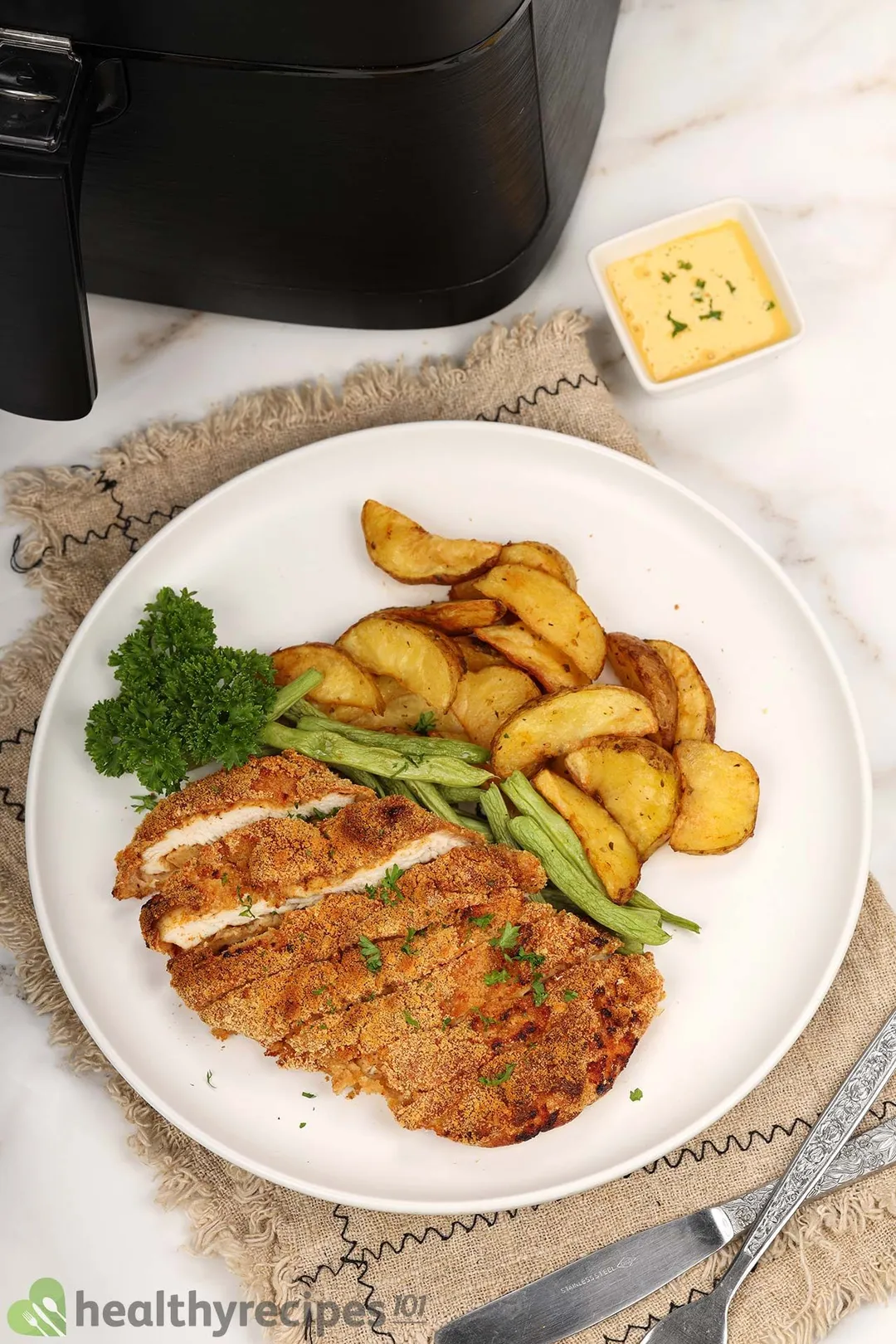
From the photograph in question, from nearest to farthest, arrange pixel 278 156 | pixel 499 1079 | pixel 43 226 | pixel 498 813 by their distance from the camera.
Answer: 1. pixel 43 226
2. pixel 278 156
3. pixel 499 1079
4. pixel 498 813

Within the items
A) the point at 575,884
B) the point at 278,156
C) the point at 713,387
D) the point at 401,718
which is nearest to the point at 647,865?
the point at 575,884

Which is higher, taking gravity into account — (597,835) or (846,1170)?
(597,835)

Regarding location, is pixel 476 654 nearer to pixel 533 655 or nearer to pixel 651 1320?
pixel 533 655

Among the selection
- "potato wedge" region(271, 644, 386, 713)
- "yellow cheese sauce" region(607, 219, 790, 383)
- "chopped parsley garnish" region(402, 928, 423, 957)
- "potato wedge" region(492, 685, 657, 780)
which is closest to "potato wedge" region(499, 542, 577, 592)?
"potato wedge" region(492, 685, 657, 780)

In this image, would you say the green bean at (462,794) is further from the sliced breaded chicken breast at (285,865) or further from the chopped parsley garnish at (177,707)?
the chopped parsley garnish at (177,707)

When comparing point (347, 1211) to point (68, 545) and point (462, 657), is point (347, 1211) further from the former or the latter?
point (68, 545)

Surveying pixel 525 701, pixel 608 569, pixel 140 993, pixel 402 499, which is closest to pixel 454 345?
pixel 402 499
